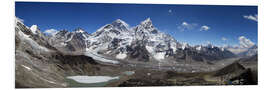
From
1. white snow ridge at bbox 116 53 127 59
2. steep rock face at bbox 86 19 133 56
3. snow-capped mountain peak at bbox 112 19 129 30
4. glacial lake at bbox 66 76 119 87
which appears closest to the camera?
glacial lake at bbox 66 76 119 87

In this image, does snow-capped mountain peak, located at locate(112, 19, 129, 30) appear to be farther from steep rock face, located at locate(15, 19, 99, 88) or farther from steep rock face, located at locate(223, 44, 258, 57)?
steep rock face, located at locate(223, 44, 258, 57)

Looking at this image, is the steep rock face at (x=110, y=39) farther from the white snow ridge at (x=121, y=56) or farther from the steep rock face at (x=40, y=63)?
the steep rock face at (x=40, y=63)

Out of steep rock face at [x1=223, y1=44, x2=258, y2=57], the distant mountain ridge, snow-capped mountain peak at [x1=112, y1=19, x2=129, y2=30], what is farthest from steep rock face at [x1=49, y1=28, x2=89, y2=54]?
steep rock face at [x1=223, y1=44, x2=258, y2=57]

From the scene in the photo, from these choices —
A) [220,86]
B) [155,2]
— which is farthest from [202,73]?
[155,2]

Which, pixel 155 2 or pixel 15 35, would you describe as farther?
pixel 155 2

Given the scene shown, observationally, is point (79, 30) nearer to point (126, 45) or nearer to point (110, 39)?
point (110, 39)

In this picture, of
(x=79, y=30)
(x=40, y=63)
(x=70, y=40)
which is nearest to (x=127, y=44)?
(x=79, y=30)

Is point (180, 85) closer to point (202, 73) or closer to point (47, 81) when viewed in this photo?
point (202, 73)

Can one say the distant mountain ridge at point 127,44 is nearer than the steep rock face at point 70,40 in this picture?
No

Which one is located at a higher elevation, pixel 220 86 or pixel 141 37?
pixel 141 37

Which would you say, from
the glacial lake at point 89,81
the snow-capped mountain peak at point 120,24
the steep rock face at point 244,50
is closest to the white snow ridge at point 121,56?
the snow-capped mountain peak at point 120,24
